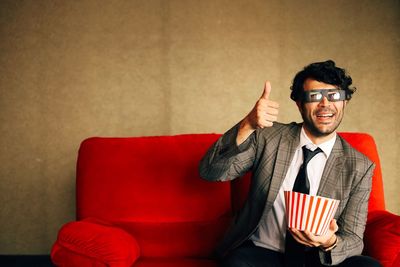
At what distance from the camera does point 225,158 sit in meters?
1.74

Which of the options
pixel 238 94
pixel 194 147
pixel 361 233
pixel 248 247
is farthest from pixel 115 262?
pixel 238 94

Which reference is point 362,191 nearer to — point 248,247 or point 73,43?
point 248,247

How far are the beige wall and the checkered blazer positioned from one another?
112 centimetres

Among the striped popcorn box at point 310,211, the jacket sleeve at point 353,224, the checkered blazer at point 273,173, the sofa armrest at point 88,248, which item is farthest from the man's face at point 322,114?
the sofa armrest at point 88,248

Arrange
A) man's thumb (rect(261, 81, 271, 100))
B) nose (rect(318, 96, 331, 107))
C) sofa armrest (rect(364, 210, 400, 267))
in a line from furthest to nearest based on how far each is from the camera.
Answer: nose (rect(318, 96, 331, 107)) → sofa armrest (rect(364, 210, 400, 267)) → man's thumb (rect(261, 81, 271, 100))

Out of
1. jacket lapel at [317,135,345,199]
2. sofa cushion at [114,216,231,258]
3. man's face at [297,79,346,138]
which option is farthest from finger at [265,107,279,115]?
sofa cushion at [114,216,231,258]

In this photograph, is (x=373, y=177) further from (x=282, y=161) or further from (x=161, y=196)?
(x=161, y=196)

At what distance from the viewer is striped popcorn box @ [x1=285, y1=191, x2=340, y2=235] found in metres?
1.24

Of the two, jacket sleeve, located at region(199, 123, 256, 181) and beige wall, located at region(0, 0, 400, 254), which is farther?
beige wall, located at region(0, 0, 400, 254)

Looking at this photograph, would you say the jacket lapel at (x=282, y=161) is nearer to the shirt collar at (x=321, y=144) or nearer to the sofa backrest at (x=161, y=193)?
the shirt collar at (x=321, y=144)

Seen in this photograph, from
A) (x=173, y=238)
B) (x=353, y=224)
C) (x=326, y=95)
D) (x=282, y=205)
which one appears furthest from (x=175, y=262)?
(x=326, y=95)

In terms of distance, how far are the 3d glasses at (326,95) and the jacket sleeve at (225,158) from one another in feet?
1.16

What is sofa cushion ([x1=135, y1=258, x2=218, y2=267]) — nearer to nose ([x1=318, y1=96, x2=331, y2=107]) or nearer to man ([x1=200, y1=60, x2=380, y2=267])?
man ([x1=200, y1=60, x2=380, y2=267])

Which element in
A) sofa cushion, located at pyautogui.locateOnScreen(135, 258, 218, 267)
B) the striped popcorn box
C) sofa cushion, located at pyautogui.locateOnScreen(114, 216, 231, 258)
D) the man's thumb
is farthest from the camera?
sofa cushion, located at pyautogui.locateOnScreen(114, 216, 231, 258)
